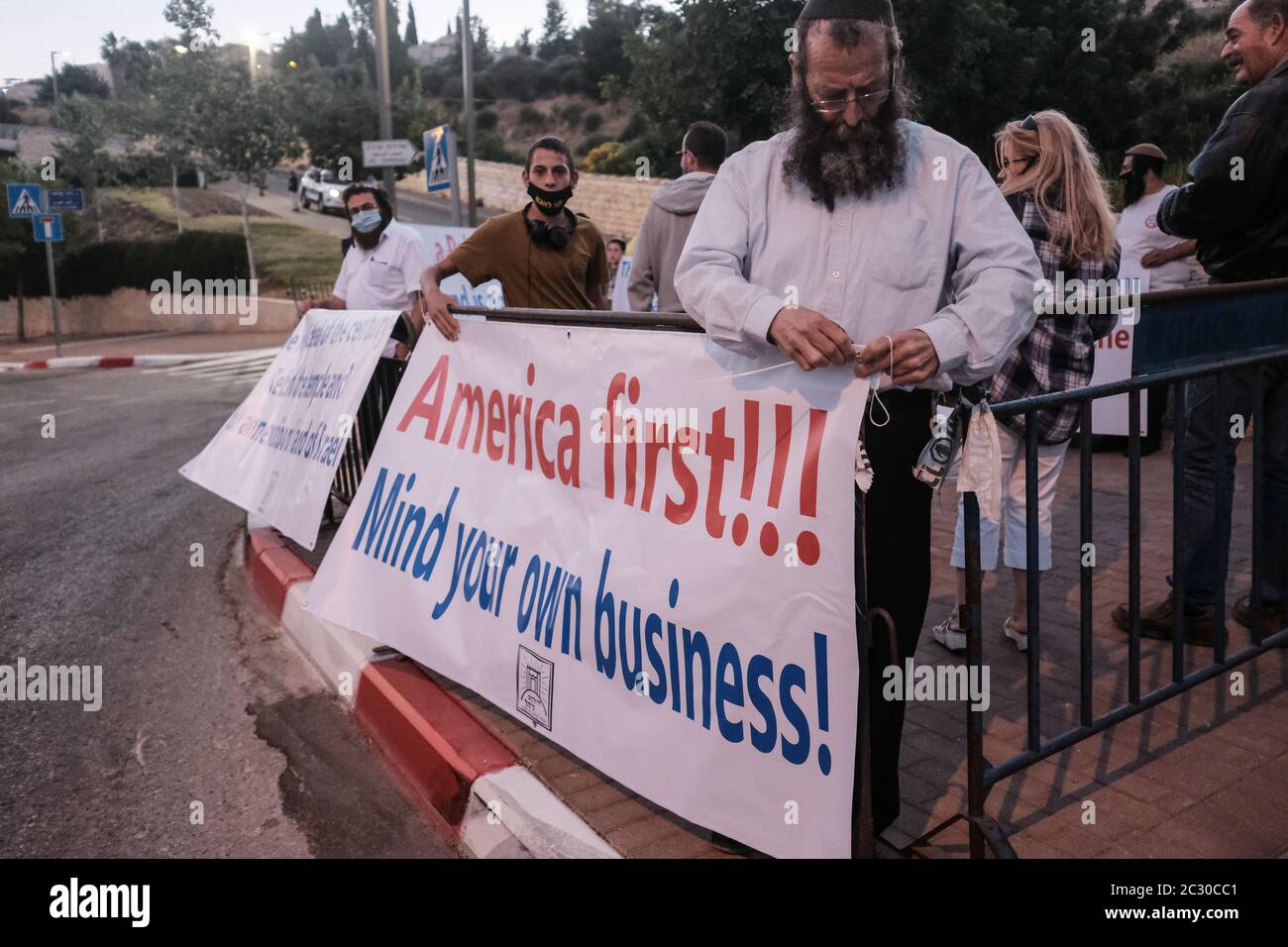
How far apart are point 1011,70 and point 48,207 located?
22442 mm

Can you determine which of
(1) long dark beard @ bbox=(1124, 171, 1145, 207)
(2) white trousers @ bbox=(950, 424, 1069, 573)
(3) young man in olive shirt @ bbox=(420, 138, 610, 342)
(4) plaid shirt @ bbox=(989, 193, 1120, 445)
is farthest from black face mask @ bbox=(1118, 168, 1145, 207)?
(3) young man in olive shirt @ bbox=(420, 138, 610, 342)

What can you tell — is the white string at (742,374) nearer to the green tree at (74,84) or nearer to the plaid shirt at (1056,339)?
the plaid shirt at (1056,339)

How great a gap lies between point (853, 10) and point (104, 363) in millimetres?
22468

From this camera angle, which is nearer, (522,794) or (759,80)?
(522,794)

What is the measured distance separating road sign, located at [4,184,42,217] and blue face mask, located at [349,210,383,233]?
60.1ft

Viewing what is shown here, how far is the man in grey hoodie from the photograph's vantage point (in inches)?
207

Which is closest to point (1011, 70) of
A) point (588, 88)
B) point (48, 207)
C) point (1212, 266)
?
point (48, 207)

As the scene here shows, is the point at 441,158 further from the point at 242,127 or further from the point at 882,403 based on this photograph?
the point at 242,127

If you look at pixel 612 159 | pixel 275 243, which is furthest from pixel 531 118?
pixel 275 243

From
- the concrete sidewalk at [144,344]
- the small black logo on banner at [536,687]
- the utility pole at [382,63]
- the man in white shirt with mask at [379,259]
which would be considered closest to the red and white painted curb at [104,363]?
the concrete sidewalk at [144,344]

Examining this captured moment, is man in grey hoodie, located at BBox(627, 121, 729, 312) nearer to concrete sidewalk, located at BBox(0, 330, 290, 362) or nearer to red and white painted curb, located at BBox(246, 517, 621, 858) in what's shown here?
red and white painted curb, located at BBox(246, 517, 621, 858)

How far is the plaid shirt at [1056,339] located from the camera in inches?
162
